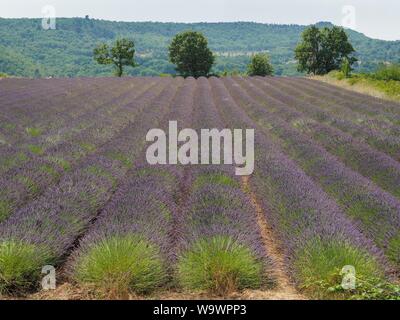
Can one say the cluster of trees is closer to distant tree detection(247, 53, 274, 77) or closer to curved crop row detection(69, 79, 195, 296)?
distant tree detection(247, 53, 274, 77)

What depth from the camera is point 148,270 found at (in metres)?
3.85

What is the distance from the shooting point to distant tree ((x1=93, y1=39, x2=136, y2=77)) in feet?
183

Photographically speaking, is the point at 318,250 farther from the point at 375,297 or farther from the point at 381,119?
the point at 381,119

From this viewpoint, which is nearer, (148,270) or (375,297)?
(375,297)

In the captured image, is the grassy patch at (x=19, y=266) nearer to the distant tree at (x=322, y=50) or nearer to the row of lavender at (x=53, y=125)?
the row of lavender at (x=53, y=125)

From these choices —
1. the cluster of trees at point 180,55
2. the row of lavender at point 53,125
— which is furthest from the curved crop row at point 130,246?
the cluster of trees at point 180,55

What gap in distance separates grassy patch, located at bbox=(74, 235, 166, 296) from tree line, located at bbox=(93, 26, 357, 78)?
5283 cm

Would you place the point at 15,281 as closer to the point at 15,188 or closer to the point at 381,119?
the point at 15,188

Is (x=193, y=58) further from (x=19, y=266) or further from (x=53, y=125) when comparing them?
(x=19, y=266)

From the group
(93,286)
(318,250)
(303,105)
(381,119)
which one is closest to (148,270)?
(93,286)

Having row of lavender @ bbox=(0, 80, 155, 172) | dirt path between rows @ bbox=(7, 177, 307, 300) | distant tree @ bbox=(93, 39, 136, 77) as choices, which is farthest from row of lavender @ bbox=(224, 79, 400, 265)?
distant tree @ bbox=(93, 39, 136, 77)
